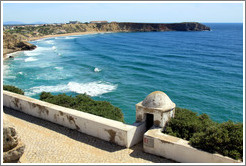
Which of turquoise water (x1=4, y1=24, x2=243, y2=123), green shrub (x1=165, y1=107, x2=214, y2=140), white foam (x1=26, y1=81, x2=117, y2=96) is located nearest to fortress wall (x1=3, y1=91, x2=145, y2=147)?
green shrub (x1=165, y1=107, x2=214, y2=140)

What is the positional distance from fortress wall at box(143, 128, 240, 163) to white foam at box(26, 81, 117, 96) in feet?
57.4

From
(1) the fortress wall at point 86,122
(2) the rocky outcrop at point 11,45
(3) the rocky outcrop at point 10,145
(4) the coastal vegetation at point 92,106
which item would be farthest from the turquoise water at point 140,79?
(3) the rocky outcrop at point 10,145

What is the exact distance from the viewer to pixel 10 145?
7000 millimetres

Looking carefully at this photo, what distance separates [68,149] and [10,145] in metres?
2.27

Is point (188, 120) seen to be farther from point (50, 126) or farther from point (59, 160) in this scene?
point (50, 126)

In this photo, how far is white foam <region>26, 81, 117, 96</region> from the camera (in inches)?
1012

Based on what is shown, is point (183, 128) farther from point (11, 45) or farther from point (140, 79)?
point (11, 45)

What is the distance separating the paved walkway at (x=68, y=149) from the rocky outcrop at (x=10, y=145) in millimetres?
774

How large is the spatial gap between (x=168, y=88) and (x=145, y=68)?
1011 cm

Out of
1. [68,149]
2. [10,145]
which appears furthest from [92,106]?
[10,145]

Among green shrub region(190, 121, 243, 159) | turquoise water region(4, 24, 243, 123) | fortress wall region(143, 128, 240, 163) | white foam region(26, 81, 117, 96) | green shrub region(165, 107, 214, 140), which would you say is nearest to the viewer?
green shrub region(190, 121, 243, 159)

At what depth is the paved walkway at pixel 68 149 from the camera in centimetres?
802

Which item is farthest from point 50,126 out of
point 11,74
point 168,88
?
point 11,74

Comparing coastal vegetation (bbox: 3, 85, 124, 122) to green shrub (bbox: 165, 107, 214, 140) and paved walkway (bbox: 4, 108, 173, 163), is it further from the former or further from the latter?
green shrub (bbox: 165, 107, 214, 140)
